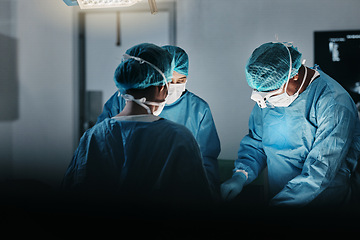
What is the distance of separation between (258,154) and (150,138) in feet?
2.97

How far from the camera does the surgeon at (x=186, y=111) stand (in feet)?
5.05

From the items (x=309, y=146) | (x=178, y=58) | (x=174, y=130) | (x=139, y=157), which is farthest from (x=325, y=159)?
(x=178, y=58)

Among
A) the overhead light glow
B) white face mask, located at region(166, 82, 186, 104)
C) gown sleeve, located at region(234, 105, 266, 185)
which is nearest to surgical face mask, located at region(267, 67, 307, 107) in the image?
gown sleeve, located at region(234, 105, 266, 185)

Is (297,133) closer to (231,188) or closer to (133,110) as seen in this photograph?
(231,188)

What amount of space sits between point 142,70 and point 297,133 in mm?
901

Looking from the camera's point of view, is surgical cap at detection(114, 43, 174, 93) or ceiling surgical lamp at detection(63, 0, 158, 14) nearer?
surgical cap at detection(114, 43, 174, 93)

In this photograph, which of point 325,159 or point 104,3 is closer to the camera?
point 325,159

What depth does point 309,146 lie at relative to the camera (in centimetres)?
136

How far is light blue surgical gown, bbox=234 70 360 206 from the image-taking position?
116 centimetres

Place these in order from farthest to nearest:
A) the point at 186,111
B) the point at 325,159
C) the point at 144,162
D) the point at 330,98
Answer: the point at 186,111
the point at 330,98
the point at 325,159
the point at 144,162

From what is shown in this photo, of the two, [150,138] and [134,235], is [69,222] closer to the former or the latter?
[134,235]

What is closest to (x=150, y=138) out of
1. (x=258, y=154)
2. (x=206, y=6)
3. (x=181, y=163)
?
(x=181, y=163)

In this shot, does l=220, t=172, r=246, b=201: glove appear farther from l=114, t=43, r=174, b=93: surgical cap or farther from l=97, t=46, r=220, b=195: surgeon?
l=114, t=43, r=174, b=93: surgical cap

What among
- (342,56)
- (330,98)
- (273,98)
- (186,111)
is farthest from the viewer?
(342,56)
